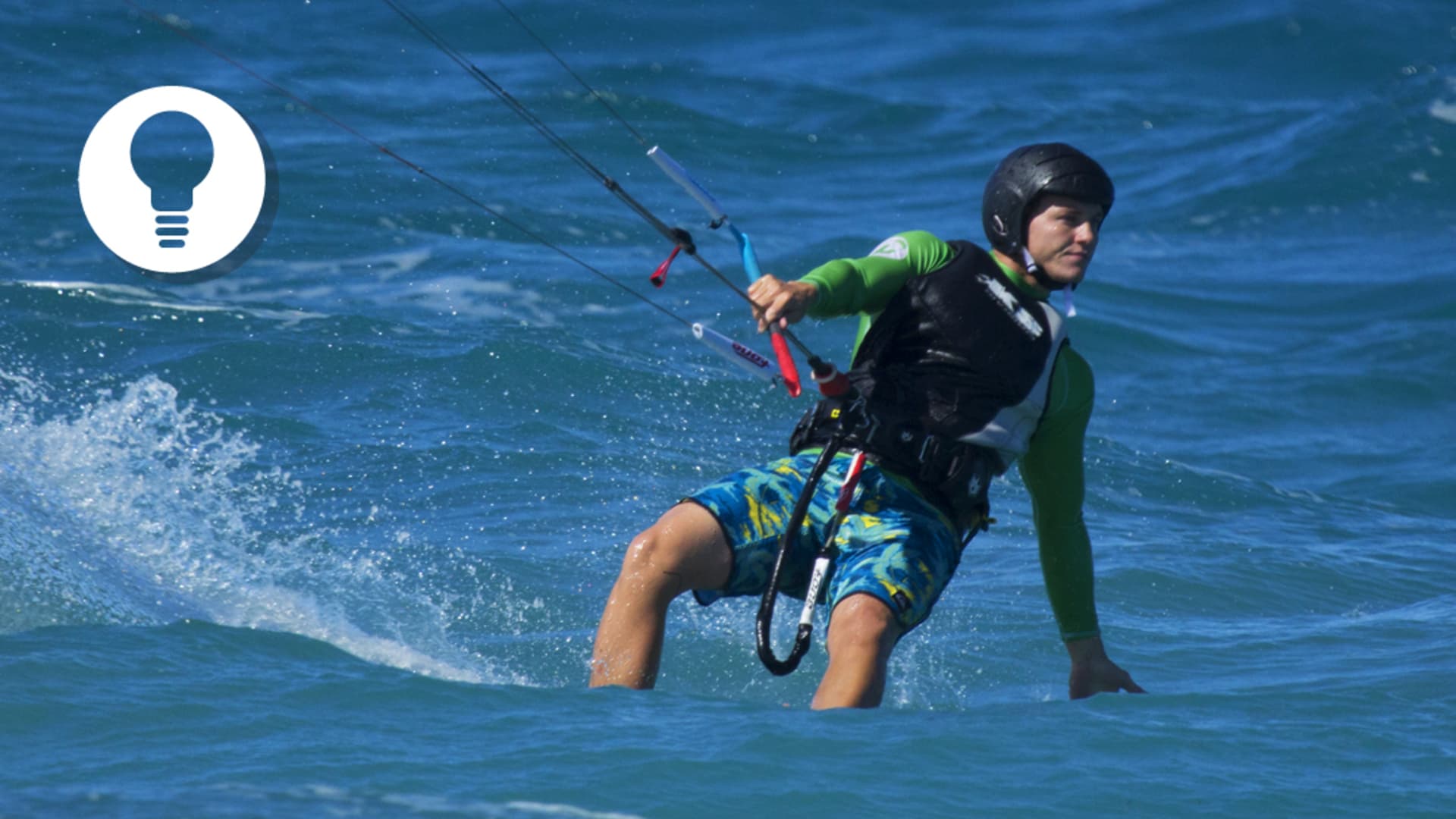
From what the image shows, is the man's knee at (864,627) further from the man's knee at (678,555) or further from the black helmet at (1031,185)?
the black helmet at (1031,185)

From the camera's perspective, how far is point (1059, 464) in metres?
4.38

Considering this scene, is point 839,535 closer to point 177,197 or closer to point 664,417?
point 664,417

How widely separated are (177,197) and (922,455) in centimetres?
858

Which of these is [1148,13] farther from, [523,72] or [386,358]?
[386,358]

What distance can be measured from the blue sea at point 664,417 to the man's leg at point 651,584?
122 mm

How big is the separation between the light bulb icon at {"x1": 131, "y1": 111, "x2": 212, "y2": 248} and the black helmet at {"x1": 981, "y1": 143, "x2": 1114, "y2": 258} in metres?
7.88

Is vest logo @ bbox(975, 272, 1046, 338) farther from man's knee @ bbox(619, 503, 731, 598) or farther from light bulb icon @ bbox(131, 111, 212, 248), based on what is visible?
light bulb icon @ bbox(131, 111, 212, 248)

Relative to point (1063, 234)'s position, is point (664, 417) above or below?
below

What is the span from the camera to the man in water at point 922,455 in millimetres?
3938

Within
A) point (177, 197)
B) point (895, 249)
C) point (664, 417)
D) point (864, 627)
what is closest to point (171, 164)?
point (177, 197)

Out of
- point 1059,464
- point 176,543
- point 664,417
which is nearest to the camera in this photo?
point 1059,464

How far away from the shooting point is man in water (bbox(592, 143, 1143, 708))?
12.9 feet

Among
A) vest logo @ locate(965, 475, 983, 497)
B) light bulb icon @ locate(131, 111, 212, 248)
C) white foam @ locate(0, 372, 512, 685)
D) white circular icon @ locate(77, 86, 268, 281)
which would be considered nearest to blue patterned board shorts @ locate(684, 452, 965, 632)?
vest logo @ locate(965, 475, 983, 497)

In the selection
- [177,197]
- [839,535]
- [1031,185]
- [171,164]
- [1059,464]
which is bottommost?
[839,535]
